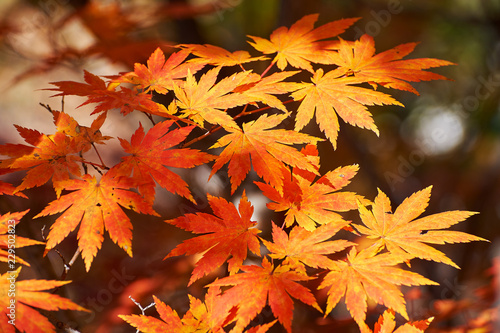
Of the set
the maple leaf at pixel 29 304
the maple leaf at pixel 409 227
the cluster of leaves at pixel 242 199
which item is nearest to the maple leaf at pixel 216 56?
the cluster of leaves at pixel 242 199

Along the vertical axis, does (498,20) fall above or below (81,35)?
below

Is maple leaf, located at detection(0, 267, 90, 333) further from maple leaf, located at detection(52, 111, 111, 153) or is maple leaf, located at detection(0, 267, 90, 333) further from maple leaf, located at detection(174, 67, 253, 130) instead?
maple leaf, located at detection(174, 67, 253, 130)

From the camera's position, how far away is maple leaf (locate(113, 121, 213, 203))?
94 cm

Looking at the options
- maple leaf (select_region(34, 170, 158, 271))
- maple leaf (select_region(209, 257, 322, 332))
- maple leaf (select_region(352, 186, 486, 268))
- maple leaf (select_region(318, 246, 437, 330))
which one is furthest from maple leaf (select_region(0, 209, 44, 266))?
maple leaf (select_region(352, 186, 486, 268))

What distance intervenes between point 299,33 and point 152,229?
200 centimetres

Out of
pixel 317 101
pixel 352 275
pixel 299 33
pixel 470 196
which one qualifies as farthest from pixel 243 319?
pixel 470 196

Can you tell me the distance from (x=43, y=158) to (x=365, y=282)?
33.7 inches

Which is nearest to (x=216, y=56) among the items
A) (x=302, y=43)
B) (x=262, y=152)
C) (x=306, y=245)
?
(x=302, y=43)

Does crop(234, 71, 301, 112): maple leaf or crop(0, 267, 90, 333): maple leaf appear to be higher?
crop(234, 71, 301, 112): maple leaf

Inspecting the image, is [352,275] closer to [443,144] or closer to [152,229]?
[152,229]

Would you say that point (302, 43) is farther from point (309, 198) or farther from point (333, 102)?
point (309, 198)

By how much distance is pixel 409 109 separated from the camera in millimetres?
5750

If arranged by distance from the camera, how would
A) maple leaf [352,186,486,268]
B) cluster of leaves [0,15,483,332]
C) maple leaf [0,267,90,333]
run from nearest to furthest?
maple leaf [0,267,90,333], cluster of leaves [0,15,483,332], maple leaf [352,186,486,268]

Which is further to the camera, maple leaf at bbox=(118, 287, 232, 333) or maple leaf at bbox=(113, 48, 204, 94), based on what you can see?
maple leaf at bbox=(113, 48, 204, 94)
